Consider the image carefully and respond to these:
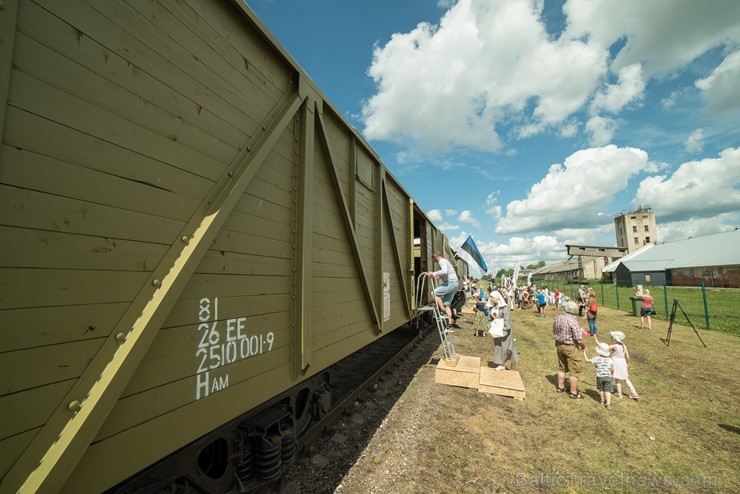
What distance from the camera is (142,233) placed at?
1505 millimetres

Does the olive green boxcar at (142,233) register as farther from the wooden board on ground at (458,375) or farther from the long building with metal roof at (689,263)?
the long building with metal roof at (689,263)

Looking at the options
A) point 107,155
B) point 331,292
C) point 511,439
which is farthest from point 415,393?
point 107,155

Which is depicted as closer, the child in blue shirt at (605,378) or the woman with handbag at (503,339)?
the child in blue shirt at (605,378)

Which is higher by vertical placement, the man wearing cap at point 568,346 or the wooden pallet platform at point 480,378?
the man wearing cap at point 568,346

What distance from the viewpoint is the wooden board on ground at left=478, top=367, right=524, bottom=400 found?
19.0 ft

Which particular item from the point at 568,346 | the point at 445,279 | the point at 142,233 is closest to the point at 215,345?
the point at 142,233

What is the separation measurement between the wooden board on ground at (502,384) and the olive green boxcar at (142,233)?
4.52 m

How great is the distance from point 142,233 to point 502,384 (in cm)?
621

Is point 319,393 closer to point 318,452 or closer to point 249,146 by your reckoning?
point 318,452

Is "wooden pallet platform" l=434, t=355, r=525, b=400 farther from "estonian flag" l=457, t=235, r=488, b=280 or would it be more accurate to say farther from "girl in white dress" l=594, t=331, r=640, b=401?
"estonian flag" l=457, t=235, r=488, b=280

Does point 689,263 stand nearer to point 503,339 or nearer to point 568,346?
point 503,339

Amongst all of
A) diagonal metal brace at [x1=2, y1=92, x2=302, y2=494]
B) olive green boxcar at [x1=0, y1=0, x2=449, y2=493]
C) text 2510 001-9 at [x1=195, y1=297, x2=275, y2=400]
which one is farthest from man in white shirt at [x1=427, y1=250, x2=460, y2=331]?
diagonal metal brace at [x1=2, y1=92, x2=302, y2=494]

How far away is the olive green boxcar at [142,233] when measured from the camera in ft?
3.74

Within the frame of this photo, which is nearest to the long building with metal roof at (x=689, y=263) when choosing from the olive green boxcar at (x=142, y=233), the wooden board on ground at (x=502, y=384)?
the wooden board on ground at (x=502, y=384)
